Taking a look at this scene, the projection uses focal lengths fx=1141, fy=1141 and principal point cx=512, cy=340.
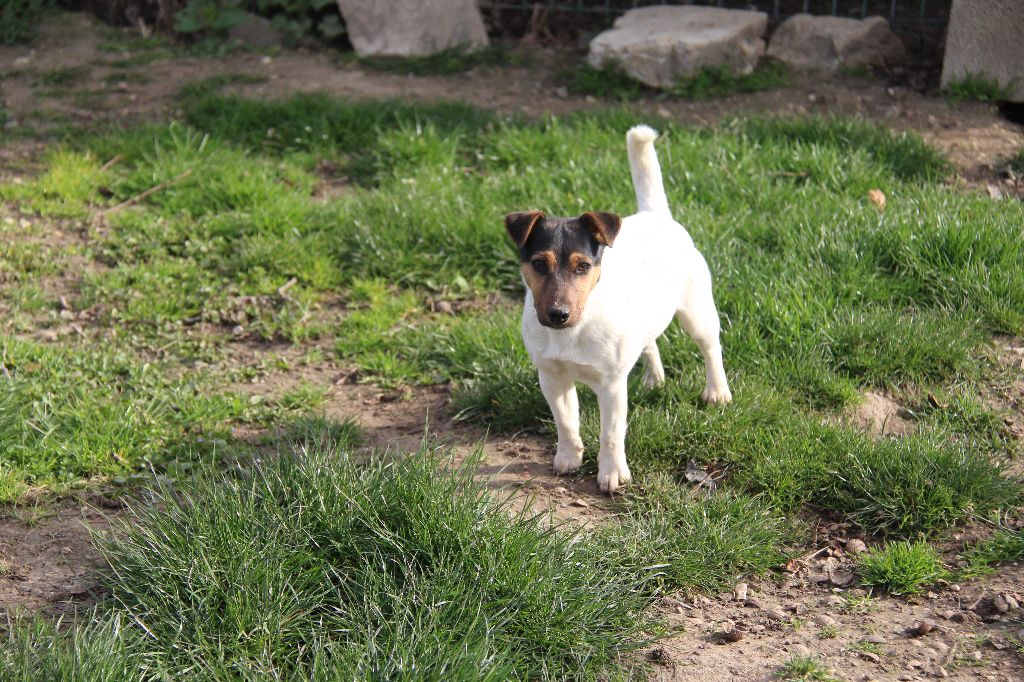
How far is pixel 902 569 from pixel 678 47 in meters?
5.26

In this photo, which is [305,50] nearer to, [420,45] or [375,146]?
[420,45]

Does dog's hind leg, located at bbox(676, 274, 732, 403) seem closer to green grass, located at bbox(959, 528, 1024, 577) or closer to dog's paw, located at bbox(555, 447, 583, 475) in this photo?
dog's paw, located at bbox(555, 447, 583, 475)

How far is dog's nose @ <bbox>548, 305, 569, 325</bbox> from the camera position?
388 cm

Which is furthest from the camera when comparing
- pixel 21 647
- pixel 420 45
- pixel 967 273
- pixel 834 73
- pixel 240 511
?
pixel 420 45

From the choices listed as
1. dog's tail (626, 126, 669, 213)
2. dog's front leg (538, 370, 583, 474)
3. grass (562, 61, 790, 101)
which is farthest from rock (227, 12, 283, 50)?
dog's front leg (538, 370, 583, 474)

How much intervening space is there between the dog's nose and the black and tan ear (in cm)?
30

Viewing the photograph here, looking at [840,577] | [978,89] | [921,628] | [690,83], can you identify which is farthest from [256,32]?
[921,628]

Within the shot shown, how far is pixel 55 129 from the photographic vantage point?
25.7 feet

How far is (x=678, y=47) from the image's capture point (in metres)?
8.37

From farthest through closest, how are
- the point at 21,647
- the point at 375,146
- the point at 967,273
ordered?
1. the point at 375,146
2. the point at 967,273
3. the point at 21,647

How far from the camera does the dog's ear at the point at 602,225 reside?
13.0 ft

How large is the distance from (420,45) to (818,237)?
434cm

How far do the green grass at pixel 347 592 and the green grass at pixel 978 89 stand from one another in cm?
539

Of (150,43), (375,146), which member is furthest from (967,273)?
(150,43)
